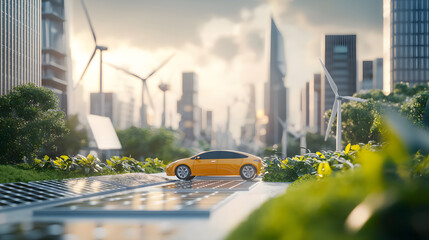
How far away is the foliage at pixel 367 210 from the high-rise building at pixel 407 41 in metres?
123

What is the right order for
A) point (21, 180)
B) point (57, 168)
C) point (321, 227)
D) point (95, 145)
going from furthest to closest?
1. point (95, 145)
2. point (57, 168)
3. point (21, 180)
4. point (321, 227)

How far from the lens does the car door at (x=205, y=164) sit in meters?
22.9

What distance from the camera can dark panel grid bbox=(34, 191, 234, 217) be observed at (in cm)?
1017

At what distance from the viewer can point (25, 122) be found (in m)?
29.7

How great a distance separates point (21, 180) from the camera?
17328mm

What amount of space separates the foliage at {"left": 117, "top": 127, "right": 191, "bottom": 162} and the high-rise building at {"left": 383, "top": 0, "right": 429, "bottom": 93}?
84.1 m

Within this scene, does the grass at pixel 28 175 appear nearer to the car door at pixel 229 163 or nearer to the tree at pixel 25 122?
the car door at pixel 229 163

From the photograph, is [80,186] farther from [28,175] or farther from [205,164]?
[205,164]

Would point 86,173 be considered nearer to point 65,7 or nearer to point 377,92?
point 377,92

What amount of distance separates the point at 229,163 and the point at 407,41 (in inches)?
4355

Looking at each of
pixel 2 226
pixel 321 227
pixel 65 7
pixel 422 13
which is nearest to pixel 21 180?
pixel 2 226

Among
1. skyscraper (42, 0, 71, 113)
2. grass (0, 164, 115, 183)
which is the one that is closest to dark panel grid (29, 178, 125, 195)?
grass (0, 164, 115, 183)

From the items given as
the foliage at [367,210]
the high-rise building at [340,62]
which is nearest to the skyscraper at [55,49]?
the high-rise building at [340,62]

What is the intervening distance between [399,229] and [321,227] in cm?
58
